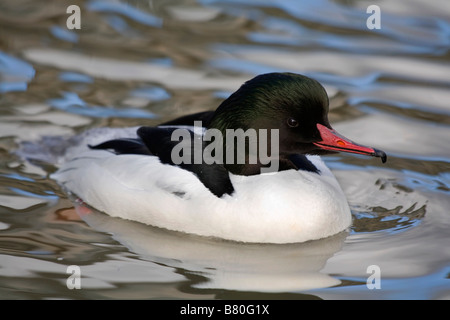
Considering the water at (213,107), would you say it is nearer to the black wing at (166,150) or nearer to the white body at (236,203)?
the white body at (236,203)

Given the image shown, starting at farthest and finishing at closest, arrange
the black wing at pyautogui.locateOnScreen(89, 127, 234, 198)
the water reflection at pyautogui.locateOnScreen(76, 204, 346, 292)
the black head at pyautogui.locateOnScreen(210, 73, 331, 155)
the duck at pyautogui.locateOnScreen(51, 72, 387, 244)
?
1. the black wing at pyautogui.locateOnScreen(89, 127, 234, 198)
2. the duck at pyautogui.locateOnScreen(51, 72, 387, 244)
3. the black head at pyautogui.locateOnScreen(210, 73, 331, 155)
4. the water reflection at pyautogui.locateOnScreen(76, 204, 346, 292)

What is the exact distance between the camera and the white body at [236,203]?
6.52m

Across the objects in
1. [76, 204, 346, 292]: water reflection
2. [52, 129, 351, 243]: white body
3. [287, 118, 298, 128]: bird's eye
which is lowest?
[76, 204, 346, 292]: water reflection

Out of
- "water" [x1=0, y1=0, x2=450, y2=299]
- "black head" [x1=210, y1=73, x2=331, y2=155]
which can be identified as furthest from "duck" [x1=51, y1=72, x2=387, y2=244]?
"water" [x1=0, y1=0, x2=450, y2=299]

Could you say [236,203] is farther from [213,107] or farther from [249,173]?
[213,107]

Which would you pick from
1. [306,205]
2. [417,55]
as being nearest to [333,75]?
[417,55]

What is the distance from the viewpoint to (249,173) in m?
6.64

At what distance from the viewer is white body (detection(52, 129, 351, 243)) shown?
6.52 m

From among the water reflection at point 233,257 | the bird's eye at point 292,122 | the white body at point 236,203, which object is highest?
the bird's eye at point 292,122

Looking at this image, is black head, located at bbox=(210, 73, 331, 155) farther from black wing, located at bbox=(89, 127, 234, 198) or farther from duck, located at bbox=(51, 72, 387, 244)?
black wing, located at bbox=(89, 127, 234, 198)

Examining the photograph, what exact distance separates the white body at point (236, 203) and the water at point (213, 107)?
0.34ft

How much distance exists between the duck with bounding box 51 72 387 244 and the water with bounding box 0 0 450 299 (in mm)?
154

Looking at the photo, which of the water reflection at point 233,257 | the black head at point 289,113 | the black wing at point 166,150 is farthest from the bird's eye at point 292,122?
the water reflection at point 233,257

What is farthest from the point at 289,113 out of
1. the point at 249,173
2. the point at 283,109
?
the point at 249,173
